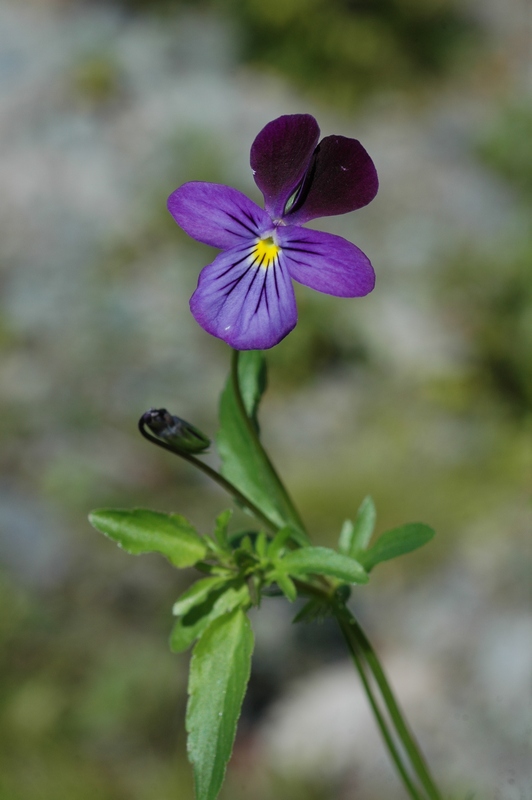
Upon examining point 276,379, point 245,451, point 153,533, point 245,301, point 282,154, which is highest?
point 282,154

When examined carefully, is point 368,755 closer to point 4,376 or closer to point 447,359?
point 447,359

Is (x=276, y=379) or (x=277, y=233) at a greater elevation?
(x=277, y=233)

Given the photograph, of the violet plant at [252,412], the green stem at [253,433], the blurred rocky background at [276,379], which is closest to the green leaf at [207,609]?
the violet plant at [252,412]

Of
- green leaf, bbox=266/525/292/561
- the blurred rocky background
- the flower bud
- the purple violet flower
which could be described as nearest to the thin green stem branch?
green leaf, bbox=266/525/292/561

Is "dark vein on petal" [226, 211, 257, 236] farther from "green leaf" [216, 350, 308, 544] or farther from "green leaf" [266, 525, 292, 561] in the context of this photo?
"green leaf" [266, 525, 292, 561]

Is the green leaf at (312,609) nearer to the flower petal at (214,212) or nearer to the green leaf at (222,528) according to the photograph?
the green leaf at (222,528)

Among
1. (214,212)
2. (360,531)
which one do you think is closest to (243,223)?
(214,212)

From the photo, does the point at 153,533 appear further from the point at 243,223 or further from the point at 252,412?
the point at 243,223

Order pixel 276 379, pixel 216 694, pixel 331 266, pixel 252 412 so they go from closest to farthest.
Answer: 1. pixel 331 266
2. pixel 216 694
3. pixel 252 412
4. pixel 276 379
